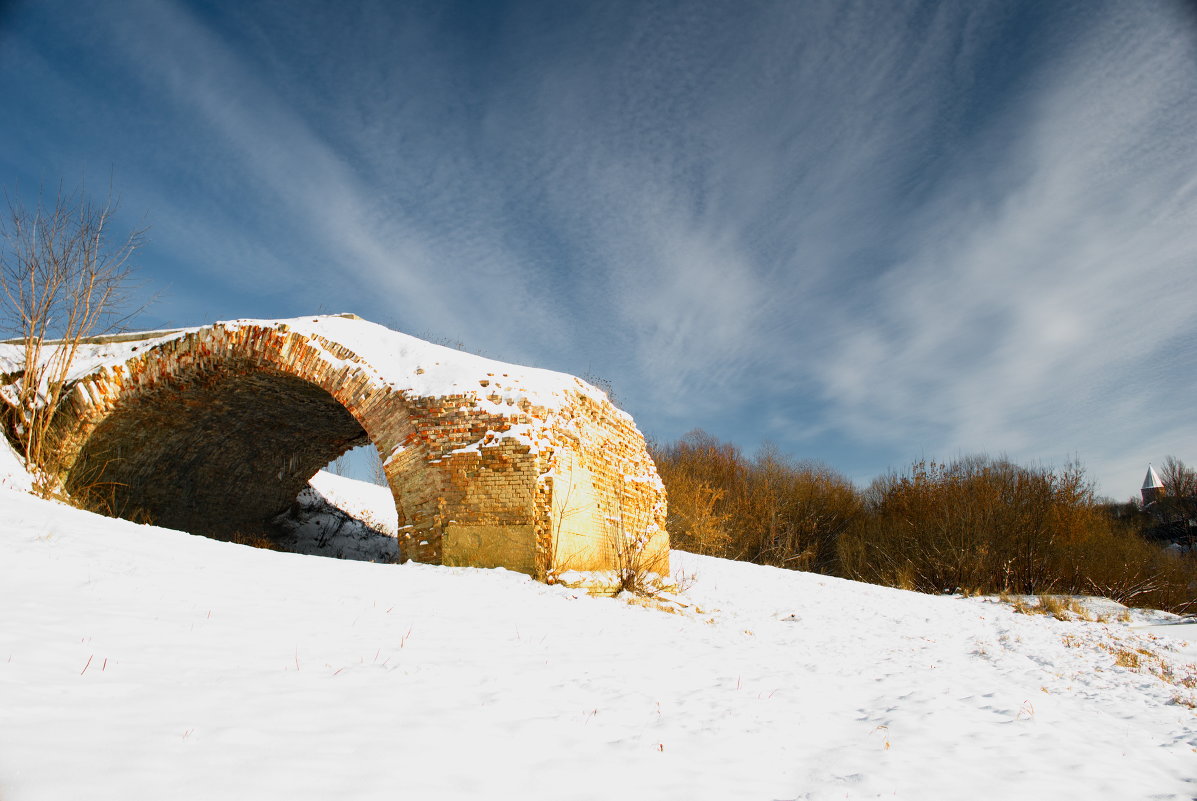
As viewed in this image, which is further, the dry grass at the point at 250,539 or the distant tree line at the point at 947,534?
the distant tree line at the point at 947,534

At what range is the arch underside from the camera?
29.4 ft

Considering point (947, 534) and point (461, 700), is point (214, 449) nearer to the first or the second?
point (461, 700)

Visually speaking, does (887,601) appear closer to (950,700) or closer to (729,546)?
(950,700)

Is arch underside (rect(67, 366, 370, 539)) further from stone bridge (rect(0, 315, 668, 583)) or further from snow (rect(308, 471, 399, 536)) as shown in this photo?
snow (rect(308, 471, 399, 536))

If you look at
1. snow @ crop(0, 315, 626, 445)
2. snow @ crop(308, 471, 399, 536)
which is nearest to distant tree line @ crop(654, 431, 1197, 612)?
snow @ crop(308, 471, 399, 536)

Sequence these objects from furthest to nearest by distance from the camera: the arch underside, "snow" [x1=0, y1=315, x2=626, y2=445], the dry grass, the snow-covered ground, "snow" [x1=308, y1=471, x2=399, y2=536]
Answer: "snow" [x1=308, y1=471, x2=399, y2=536] < the dry grass < the arch underside < "snow" [x1=0, y1=315, x2=626, y2=445] < the snow-covered ground

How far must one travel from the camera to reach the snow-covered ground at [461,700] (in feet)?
6.96

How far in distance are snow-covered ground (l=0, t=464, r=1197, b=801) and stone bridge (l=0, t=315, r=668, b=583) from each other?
1.16 meters

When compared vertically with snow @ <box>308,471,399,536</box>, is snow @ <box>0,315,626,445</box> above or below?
above

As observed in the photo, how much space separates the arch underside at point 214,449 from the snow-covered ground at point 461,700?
3373mm

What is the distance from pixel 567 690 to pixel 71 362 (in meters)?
9.61

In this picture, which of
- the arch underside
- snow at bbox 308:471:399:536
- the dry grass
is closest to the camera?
the arch underside

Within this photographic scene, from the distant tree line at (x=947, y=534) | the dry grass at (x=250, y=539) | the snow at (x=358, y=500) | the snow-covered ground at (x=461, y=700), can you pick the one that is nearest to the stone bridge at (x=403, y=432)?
the dry grass at (x=250, y=539)

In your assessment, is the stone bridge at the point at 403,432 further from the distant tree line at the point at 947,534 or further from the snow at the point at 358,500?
the distant tree line at the point at 947,534
